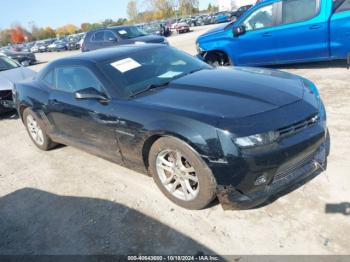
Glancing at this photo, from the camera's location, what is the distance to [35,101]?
5.20 metres

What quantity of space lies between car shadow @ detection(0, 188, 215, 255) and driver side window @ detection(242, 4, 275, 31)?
603cm

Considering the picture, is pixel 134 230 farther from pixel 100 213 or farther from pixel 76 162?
pixel 76 162

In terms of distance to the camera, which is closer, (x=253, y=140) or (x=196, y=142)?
(x=253, y=140)

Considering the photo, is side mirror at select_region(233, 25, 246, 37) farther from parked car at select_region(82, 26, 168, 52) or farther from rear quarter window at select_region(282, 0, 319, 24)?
parked car at select_region(82, 26, 168, 52)

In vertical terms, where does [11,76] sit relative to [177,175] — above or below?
above

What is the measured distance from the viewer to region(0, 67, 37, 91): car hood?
767 centimetres

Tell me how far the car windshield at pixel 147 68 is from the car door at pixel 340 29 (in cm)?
393

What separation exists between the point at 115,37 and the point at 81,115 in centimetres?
1049

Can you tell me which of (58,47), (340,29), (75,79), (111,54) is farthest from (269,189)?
(58,47)

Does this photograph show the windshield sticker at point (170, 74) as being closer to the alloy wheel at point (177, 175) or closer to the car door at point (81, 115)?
the car door at point (81, 115)

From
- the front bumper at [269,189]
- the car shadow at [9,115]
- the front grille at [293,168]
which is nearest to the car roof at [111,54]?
the front bumper at [269,189]

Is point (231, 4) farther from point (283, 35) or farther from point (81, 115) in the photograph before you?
point (81, 115)

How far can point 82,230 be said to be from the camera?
3.38 metres

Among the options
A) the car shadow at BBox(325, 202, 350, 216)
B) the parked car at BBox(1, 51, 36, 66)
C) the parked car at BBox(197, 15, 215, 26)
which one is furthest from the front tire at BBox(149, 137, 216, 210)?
the parked car at BBox(197, 15, 215, 26)
